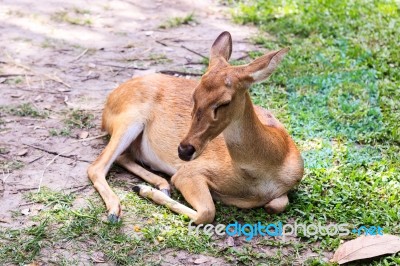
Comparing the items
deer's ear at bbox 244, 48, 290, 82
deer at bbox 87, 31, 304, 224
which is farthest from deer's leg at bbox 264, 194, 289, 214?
deer's ear at bbox 244, 48, 290, 82

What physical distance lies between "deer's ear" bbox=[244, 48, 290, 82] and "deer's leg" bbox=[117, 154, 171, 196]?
1.48 meters

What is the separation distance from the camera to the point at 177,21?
10.0 meters

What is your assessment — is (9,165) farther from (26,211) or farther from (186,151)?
(186,151)

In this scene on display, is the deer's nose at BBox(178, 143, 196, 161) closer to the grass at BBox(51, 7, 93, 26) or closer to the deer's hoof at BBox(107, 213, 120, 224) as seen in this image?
the deer's hoof at BBox(107, 213, 120, 224)

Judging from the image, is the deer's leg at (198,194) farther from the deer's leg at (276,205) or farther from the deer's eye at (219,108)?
the deer's eye at (219,108)

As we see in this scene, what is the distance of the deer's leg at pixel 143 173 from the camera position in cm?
593

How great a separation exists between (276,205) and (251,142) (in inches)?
23.2

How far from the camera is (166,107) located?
251 inches

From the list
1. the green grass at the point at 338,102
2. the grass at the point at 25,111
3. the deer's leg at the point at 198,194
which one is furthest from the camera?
the grass at the point at 25,111

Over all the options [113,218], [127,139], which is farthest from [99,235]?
[127,139]

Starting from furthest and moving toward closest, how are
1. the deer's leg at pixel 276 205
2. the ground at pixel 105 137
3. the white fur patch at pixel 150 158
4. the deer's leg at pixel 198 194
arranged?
1. the white fur patch at pixel 150 158
2. the deer's leg at pixel 276 205
3. the deer's leg at pixel 198 194
4. the ground at pixel 105 137

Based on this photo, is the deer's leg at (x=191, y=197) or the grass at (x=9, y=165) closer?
the deer's leg at (x=191, y=197)

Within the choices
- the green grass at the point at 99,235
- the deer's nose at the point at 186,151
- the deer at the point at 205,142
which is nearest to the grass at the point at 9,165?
the green grass at the point at 99,235

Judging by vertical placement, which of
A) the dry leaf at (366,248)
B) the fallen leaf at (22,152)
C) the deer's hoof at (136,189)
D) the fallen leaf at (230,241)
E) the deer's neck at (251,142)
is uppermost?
the deer's neck at (251,142)
